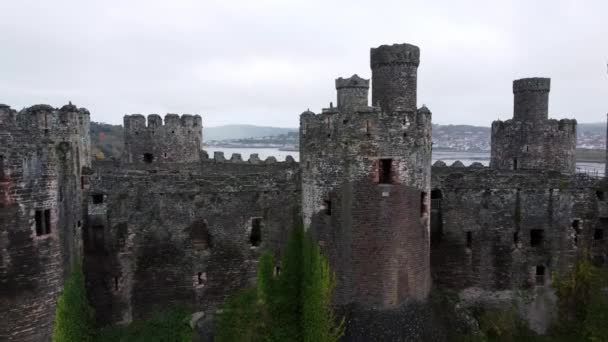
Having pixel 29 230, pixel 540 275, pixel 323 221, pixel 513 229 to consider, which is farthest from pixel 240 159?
pixel 540 275

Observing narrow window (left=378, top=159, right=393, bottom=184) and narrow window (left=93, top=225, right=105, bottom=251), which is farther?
narrow window (left=93, top=225, right=105, bottom=251)

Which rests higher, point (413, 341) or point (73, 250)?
point (73, 250)

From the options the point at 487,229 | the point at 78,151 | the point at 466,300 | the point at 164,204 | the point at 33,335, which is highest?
the point at 78,151

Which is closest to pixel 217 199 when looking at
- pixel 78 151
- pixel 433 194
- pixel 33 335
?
pixel 78 151

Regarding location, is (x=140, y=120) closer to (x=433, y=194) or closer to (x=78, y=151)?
(x=78, y=151)

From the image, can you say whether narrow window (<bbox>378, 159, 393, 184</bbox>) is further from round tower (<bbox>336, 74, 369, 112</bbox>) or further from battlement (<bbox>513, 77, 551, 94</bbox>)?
battlement (<bbox>513, 77, 551, 94</bbox>)

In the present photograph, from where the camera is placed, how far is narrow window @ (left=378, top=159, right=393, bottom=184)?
16.7m

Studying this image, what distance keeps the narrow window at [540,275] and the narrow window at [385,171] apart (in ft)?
31.6

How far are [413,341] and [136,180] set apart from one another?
11378 mm

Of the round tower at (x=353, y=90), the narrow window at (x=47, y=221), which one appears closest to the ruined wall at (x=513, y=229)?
the round tower at (x=353, y=90)

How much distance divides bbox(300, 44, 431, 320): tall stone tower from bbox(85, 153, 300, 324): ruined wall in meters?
2.80

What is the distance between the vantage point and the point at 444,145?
16950 centimetres

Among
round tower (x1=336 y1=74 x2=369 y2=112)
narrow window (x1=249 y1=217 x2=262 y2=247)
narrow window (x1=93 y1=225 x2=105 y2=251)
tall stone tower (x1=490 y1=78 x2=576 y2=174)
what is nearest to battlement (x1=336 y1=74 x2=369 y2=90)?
round tower (x1=336 y1=74 x2=369 y2=112)

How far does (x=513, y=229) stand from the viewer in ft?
70.5
